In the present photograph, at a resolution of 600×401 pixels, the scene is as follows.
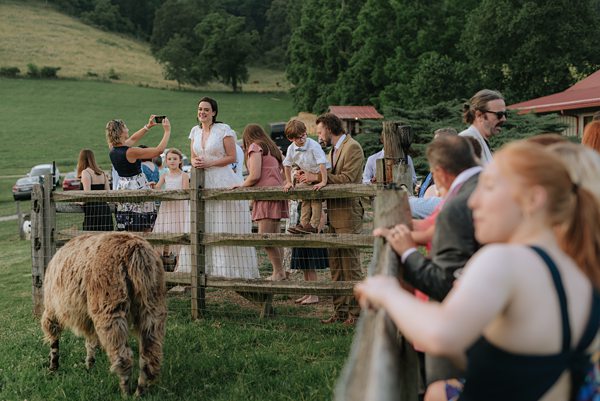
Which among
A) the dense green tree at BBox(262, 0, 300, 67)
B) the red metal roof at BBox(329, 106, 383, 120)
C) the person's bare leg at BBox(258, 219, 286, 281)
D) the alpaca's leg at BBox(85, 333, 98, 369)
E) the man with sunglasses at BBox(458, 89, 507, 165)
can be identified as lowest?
the alpaca's leg at BBox(85, 333, 98, 369)

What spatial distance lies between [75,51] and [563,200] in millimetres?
95635

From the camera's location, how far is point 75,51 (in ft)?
298

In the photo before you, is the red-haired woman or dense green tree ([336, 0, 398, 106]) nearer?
the red-haired woman

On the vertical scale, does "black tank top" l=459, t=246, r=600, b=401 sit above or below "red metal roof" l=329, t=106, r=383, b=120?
below

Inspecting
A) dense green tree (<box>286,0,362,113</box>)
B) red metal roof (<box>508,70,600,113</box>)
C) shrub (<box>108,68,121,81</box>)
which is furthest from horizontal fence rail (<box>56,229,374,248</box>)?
shrub (<box>108,68,121,81</box>)

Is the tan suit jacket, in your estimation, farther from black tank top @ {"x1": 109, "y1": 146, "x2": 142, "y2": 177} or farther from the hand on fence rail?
the hand on fence rail

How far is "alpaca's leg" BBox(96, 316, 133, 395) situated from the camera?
5566 mm

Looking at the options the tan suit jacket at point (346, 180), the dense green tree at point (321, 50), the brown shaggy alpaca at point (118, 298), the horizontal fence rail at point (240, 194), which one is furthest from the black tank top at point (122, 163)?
the dense green tree at point (321, 50)

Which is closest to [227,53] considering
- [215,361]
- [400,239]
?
[215,361]

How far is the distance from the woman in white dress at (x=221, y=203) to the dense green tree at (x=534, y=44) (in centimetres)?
3381

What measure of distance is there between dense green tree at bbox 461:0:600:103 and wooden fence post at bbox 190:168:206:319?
113 ft

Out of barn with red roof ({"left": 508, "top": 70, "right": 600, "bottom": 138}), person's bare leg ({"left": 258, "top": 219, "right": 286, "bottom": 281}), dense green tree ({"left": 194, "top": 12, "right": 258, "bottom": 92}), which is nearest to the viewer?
person's bare leg ({"left": 258, "top": 219, "right": 286, "bottom": 281})

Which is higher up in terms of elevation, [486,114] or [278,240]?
[486,114]

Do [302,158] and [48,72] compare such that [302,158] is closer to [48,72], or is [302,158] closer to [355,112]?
[355,112]
